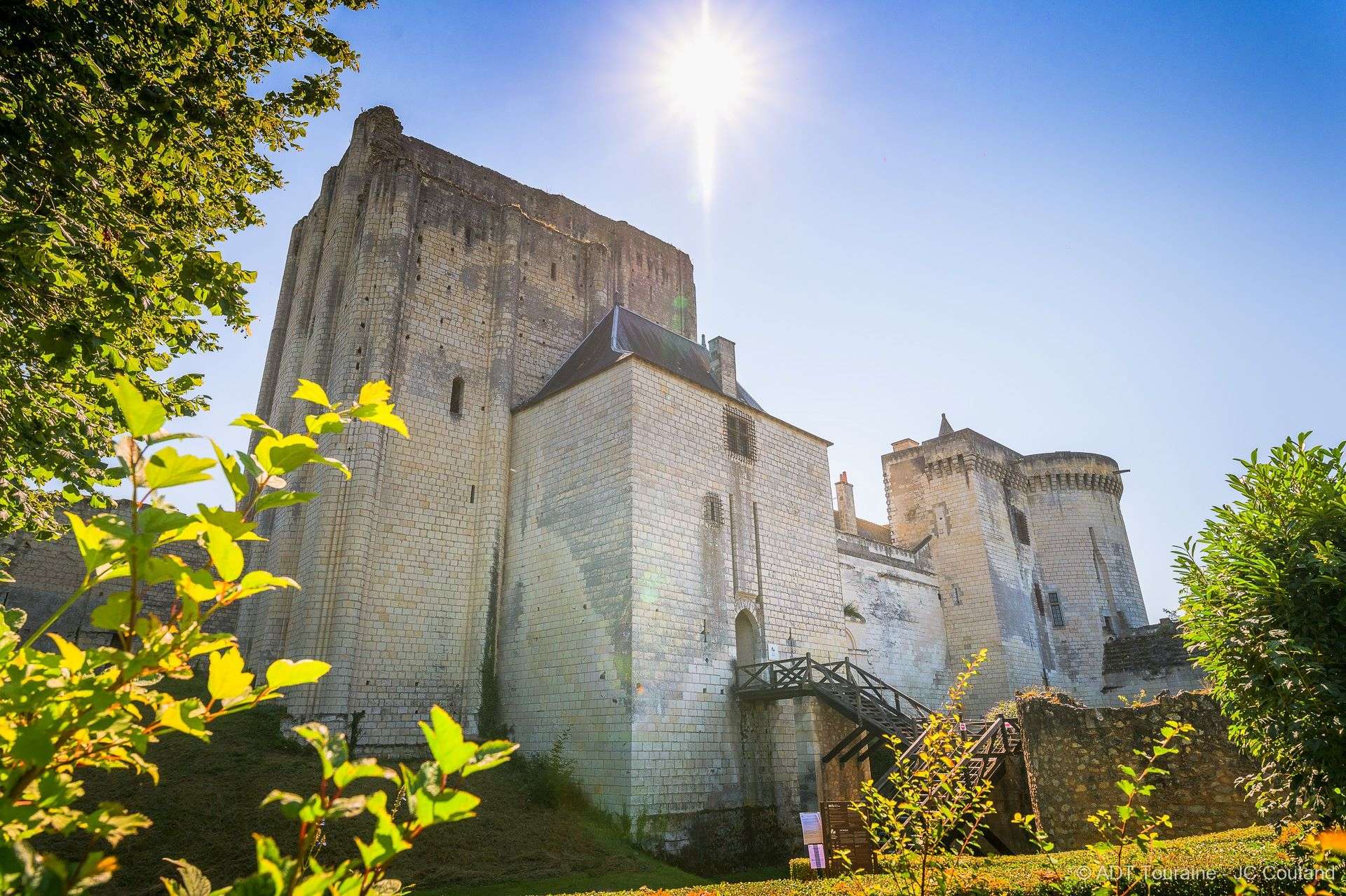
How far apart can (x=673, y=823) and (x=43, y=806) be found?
45.6 ft

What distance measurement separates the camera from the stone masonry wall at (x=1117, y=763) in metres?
10.6

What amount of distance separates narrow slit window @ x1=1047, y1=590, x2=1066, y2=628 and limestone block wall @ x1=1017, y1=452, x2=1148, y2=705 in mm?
82

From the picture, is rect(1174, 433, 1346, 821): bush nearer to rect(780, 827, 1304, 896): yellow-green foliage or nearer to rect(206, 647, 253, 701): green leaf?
rect(780, 827, 1304, 896): yellow-green foliage

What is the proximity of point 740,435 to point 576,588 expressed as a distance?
580cm

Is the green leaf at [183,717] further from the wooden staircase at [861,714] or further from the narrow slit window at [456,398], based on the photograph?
the narrow slit window at [456,398]

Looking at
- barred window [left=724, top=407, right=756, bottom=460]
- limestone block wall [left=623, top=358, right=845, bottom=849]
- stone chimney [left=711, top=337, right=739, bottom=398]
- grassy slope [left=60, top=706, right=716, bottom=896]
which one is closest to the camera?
grassy slope [left=60, top=706, right=716, bottom=896]

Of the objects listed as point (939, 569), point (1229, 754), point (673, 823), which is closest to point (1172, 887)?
point (1229, 754)

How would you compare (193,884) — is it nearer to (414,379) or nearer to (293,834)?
(293,834)

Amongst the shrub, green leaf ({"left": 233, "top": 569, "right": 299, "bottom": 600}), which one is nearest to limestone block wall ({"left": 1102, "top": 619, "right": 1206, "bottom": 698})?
the shrub

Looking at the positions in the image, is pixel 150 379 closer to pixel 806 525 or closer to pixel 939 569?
pixel 806 525

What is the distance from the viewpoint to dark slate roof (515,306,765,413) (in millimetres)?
18547

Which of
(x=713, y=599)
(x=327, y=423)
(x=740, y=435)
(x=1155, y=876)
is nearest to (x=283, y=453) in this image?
(x=327, y=423)

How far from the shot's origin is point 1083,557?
100ft

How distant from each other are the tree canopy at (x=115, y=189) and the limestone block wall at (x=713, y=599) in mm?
9144
